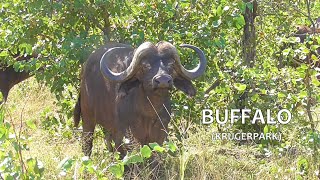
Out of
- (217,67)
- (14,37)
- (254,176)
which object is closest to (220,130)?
(217,67)

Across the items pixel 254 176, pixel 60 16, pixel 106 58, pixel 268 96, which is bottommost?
pixel 254 176

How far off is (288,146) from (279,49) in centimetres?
178

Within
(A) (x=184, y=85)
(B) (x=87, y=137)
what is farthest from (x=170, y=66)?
(B) (x=87, y=137)

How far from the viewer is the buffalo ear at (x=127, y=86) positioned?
4.96 metres

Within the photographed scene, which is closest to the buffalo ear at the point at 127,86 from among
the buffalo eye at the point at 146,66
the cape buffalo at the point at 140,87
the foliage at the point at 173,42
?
the cape buffalo at the point at 140,87

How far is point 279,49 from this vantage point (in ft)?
21.6

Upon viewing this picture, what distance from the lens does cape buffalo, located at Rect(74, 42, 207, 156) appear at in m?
4.83

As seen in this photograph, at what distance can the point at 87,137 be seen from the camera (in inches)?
228

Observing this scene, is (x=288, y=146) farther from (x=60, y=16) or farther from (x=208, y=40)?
(x=60, y=16)

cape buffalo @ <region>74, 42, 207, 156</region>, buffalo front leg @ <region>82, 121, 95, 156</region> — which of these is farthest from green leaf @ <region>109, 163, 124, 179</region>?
buffalo front leg @ <region>82, 121, 95, 156</region>

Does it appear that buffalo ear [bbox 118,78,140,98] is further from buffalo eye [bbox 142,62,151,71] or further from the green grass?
the green grass

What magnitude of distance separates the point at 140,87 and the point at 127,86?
0.10 meters

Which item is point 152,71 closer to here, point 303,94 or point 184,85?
point 184,85

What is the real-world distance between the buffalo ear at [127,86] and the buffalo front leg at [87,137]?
893 mm
